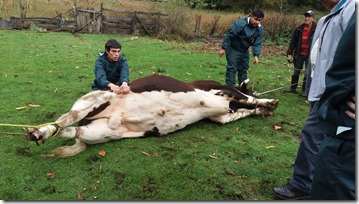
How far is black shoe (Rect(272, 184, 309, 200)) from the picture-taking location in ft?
10.3

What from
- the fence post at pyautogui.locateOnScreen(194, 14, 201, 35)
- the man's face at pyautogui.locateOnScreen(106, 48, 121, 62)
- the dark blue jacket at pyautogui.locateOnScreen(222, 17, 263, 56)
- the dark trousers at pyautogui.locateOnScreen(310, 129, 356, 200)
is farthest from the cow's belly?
the fence post at pyautogui.locateOnScreen(194, 14, 201, 35)

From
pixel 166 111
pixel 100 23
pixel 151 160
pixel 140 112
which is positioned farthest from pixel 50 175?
pixel 100 23

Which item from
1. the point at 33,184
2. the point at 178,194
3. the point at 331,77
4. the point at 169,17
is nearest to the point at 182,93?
the point at 178,194

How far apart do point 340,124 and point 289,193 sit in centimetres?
144

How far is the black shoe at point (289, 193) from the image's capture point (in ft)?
10.3

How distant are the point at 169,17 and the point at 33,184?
46.6 feet

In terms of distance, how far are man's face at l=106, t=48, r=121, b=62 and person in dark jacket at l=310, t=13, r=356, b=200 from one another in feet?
10.4

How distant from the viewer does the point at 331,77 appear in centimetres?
195

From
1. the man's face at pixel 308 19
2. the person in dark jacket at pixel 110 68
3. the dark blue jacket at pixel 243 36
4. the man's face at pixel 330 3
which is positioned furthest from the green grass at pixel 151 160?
the man's face at pixel 330 3

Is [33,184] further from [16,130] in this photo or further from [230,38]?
[230,38]

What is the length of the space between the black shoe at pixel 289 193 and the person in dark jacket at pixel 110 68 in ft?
7.45

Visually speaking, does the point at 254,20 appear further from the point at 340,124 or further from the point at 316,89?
the point at 340,124

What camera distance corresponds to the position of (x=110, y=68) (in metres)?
4.80

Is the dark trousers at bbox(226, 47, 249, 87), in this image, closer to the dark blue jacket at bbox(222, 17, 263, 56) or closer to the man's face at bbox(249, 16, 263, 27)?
the dark blue jacket at bbox(222, 17, 263, 56)
